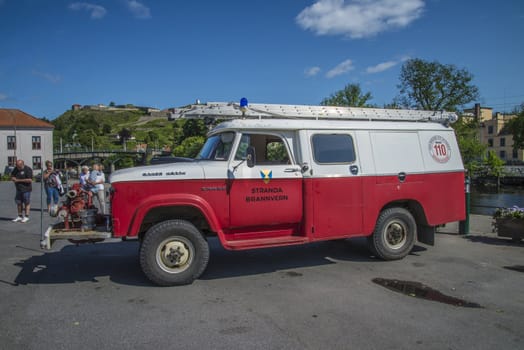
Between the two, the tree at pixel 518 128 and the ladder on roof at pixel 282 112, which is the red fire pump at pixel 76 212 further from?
the tree at pixel 518 128

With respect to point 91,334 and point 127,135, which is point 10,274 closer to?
point 91,334

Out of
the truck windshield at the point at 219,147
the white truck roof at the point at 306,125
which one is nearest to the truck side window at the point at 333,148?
the white truck roof at the point at 306,125

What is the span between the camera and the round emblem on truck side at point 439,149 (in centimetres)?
745

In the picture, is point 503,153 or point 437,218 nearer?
point 437,218

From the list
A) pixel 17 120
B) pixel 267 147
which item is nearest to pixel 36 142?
pixel 17 120

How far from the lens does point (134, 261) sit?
720 centimetres

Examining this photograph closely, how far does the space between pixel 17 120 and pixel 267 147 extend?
88816mm

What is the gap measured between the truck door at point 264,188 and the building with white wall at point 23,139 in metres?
81.2

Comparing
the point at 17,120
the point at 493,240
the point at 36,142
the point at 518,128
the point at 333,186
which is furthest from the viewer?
the point at 36,142

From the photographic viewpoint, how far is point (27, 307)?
4844 millimetres

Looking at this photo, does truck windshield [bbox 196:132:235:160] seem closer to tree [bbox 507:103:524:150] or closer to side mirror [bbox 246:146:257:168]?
side mirror [bbox 246:146:257:168]

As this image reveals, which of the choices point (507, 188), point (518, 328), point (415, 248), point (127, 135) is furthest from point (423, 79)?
point (127, 135)

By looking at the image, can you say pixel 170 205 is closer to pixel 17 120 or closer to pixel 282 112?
pixel 282 112

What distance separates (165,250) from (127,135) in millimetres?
170900
